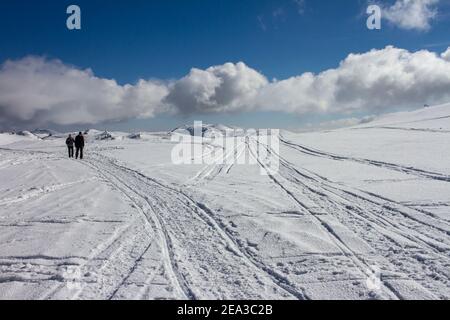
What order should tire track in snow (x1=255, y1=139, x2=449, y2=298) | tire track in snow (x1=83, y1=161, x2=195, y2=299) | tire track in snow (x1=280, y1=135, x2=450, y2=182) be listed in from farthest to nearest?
1. tire track in snow (x1=280, y1=135, x2=450, y2=182)
2. tire track in snow (x1=255, y1=139, x2=449, y2=298)
3. tire track in snow (x1=83, y1=161, x2=195, y2=299)

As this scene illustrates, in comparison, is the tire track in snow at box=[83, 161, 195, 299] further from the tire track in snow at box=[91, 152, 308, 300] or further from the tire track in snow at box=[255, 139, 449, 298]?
the tire track in snow at box=[255, 139, 449, 298]

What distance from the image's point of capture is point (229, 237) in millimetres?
8781

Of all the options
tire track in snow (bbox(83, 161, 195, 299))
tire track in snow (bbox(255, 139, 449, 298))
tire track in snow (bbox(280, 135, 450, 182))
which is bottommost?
tire track in snow (bbox(83, 161, 195, 299))

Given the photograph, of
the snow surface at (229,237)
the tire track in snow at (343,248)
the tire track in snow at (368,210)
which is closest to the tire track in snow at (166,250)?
the snow surface at (229,237)

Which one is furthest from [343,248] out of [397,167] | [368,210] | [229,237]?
Result: [397,167]

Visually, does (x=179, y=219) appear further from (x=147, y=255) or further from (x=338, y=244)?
(x=338, y=244)

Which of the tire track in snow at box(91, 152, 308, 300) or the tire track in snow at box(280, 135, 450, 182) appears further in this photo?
the tire track in snow at box(280, 135, 450, 182)

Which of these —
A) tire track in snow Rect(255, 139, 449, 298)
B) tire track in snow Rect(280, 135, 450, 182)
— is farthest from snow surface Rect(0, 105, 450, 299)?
tire track in snow Rect(280, 135, 450, 182)

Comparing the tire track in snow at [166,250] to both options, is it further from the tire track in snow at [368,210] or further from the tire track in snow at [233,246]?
the tire track in snow at [368,210]

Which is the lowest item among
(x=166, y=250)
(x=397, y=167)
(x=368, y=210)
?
(x=166, y=250)

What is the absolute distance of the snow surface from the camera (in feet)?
20.3

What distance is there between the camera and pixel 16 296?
597cm

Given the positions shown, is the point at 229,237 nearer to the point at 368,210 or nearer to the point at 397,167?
the point at 368,210
